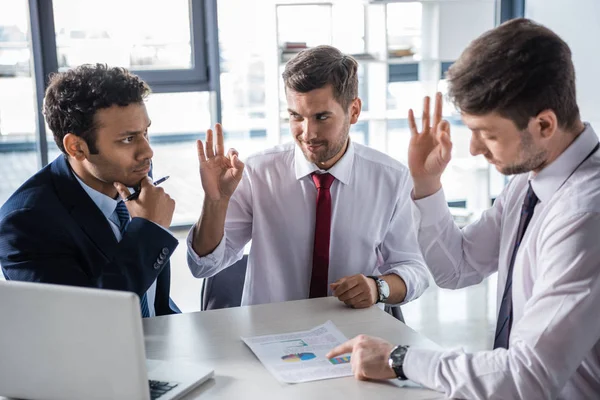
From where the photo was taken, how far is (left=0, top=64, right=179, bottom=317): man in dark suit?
6.18ft

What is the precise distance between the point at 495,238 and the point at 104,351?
1.06 meters

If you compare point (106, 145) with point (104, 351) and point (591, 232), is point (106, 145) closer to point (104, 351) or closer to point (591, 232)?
point (104, 351)

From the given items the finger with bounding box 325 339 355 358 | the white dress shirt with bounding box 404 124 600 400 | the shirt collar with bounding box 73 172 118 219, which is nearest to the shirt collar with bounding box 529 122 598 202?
the white dress shirt with bounding box 404 124 600 400

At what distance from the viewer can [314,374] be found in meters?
1.59

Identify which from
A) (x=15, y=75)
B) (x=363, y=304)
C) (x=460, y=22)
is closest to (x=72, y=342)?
(x=363, y=304)

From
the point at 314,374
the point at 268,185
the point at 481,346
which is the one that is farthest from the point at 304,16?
the point at 314,374

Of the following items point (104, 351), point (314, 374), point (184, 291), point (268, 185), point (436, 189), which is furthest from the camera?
point (184, 291)

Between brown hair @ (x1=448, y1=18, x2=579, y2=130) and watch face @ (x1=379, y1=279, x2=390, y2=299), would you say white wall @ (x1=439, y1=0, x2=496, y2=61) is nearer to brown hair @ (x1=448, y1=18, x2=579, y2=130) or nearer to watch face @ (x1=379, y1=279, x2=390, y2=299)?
watch face @ (x1=379, y1=279, x2=390, y2=299)

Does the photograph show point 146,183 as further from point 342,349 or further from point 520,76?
point 520,76

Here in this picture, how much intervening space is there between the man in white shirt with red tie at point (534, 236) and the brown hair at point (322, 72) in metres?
0.74

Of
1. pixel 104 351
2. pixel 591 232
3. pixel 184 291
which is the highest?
pixel 591 232

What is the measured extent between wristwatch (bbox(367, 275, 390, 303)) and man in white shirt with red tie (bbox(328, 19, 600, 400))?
0.45 m

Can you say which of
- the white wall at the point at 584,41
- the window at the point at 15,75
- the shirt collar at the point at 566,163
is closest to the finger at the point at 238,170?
the shirt collar at the point at 566,163

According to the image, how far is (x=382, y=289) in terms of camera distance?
6.92 feet
